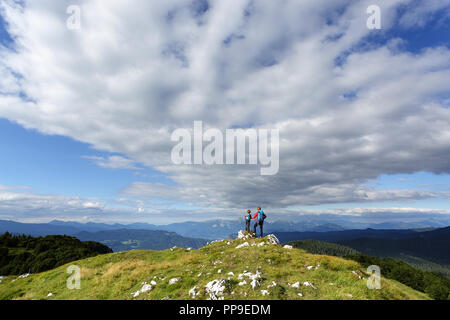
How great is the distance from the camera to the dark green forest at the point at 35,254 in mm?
41625

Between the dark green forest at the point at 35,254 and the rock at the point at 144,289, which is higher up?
the rock at the point at 144,289

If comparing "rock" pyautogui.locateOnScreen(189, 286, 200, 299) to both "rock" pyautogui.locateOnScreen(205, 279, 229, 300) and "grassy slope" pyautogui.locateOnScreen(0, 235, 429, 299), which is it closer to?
"grassy slope" pyautogui.locateOnScreen(0, 235, 429, 299)

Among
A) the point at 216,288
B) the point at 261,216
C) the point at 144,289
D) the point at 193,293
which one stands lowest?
the point at 144,289

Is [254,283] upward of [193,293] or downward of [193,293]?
upward

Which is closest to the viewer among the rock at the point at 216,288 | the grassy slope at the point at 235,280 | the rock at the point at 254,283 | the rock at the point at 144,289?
the rock at the point at 216,288

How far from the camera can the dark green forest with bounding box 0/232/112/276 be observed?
41625mm

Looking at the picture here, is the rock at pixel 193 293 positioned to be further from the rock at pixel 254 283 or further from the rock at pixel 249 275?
the rock at pixel 254 283

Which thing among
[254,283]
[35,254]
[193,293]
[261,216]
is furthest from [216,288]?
[35,254]

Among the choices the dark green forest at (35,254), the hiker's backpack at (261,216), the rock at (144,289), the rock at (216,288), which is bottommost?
the dark green forest at (35,254)

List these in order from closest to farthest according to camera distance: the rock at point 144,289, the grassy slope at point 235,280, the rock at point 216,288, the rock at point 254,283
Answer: the rock at point 216,288
the grassy slope at point 235,280
the rock at point 254,283
the rock at point 144,289

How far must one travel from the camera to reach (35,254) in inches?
1939

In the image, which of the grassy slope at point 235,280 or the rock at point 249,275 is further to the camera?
the rock at point 249,275

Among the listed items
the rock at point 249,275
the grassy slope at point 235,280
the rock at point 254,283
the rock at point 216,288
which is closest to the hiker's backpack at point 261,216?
the grassy slope at point 235,280

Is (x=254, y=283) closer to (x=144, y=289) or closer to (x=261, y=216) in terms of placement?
(x=144, y=289)
